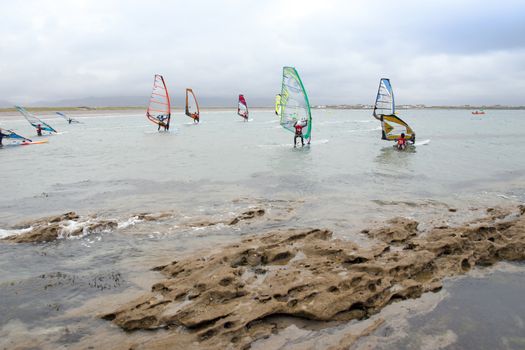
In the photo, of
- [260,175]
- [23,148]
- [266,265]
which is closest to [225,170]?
[260,175]

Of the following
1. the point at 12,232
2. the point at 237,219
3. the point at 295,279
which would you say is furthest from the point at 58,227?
the point at 295,279

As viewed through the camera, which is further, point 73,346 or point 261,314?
point 261,314

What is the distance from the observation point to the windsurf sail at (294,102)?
23109 millimetres

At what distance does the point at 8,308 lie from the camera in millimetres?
5238

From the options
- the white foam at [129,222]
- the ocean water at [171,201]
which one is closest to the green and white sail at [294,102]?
the ocean water at [171,201]

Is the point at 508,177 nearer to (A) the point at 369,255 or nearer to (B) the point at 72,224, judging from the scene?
(A) the point at 369,255

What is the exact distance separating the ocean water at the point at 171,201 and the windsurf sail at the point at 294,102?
2310 millimetres

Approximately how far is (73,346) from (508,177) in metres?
16.4

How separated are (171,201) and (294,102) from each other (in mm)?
14736

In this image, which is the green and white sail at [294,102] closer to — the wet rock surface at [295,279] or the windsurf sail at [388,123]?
the windsurf sail at [388,123]

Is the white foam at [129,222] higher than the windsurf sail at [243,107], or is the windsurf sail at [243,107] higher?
the windsurf sail at [243,107]

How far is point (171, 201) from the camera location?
37.2 ft

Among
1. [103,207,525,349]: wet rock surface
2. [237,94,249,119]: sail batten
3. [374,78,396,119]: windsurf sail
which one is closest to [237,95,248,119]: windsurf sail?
[237,94,249,119]: sail batten

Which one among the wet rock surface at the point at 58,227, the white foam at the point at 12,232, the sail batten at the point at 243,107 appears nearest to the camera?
the wet rock surface at the point at 58,227
